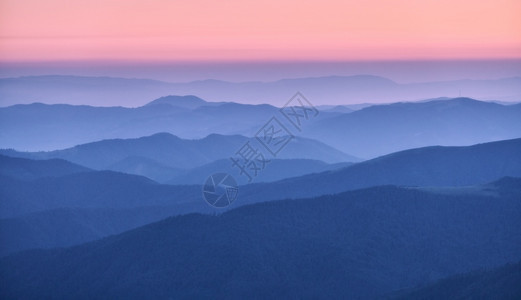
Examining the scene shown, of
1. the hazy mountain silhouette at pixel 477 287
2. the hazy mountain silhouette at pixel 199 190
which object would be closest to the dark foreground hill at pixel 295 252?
the hazy mountain silhouette at pixel 477 287

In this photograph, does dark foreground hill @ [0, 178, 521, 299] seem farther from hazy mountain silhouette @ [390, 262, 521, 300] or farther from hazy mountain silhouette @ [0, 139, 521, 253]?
hazy mountain silhouette @ [0, 139, 521, 253]

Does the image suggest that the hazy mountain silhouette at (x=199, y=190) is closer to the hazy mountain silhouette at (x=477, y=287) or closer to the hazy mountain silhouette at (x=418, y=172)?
the hazy mountain silhouette at (x=418, y=172)

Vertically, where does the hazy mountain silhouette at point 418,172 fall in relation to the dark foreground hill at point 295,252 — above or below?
above

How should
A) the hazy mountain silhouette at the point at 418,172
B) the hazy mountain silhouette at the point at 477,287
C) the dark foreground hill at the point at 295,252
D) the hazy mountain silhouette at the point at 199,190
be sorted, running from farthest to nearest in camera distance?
the hazy mountain silhouette at the point at 418,172 < the hazy mountain silhouette at the point at 199,190 < the dark foreground hill at the point at 295,252 < the hazy mountain silhouette at the point at 477,287

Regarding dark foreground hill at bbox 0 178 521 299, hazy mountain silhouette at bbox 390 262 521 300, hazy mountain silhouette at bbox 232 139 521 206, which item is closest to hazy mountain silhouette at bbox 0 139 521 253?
hazy mountain silhouette at bbox 232 139 521 206

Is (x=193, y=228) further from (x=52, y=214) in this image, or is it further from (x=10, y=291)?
(x=52, y=214)

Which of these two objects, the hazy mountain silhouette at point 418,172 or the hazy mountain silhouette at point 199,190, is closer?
the hazy mountain silhouette at point 199,190
